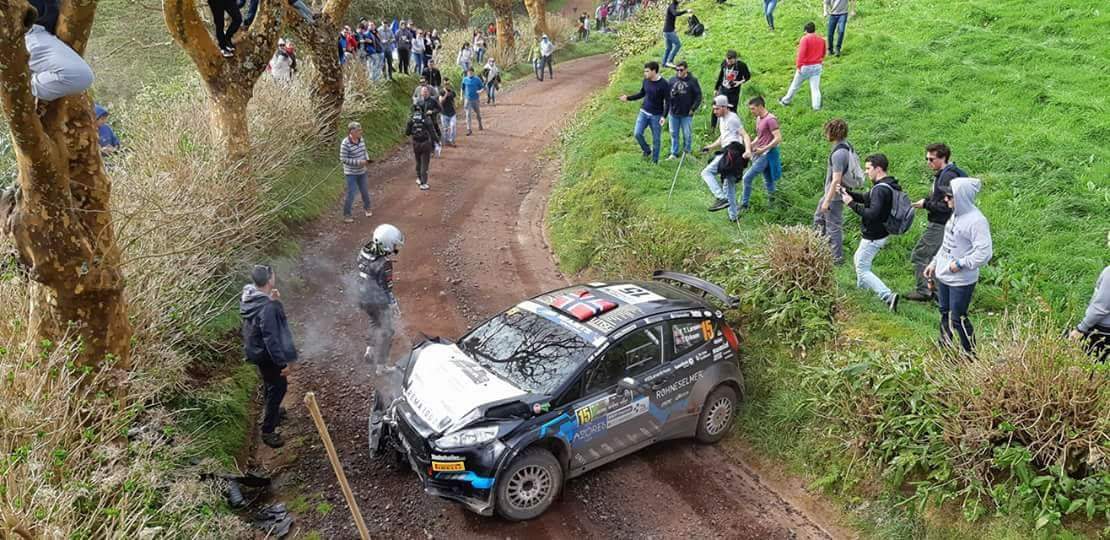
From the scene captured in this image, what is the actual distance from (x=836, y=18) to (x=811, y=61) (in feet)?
10.6

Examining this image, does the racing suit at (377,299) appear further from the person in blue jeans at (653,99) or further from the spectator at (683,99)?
the spectator at (683,99)

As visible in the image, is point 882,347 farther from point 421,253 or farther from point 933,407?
point 421,253

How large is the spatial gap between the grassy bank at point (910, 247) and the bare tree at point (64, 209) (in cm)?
651

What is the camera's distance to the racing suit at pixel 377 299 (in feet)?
27.6

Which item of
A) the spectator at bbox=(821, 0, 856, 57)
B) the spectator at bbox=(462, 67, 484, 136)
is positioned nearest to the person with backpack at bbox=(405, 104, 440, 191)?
the spectator at bbox=(462, 67, 484, 136)

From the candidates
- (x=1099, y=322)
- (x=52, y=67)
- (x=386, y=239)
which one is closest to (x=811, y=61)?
(x=1099, y=322)

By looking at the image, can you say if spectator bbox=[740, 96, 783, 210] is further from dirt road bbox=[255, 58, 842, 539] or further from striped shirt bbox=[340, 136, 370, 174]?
striped shirt bbox=[340, 136, 370, 174]

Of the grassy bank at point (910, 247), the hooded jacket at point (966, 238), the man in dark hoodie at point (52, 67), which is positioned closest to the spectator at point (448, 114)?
the grassy bank at point (910, 247)

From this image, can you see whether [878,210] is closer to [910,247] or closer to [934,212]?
[934,212]

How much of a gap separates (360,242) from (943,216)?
363 inches

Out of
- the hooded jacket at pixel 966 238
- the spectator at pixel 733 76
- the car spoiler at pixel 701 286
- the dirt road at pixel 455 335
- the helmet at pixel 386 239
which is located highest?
the spectator at pixel 733 76

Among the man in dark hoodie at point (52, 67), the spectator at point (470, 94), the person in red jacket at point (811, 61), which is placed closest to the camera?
the man in dark hoodie at point (52, 67)

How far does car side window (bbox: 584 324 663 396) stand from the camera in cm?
677

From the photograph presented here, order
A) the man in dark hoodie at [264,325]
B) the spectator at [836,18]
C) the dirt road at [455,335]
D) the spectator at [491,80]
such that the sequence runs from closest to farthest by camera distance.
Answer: the dirt road at [455,335] < the man in dark hoodie at [264,325] < the spectator at [836,18] < the spectator at [491,80]
